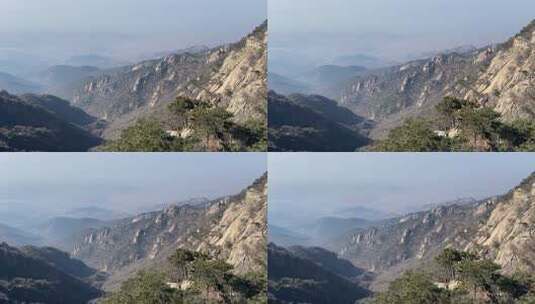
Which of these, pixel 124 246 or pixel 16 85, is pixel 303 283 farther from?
pixel 16 85

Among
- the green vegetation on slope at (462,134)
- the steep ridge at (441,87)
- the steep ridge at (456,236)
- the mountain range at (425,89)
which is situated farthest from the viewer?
the steep ridge at (456,236)

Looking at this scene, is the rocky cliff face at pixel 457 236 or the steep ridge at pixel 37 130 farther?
the rocky cliff face at pixel 457 236

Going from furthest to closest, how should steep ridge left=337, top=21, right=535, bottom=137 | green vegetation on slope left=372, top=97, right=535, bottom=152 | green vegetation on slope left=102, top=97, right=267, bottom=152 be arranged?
steep ridge left=337, top=21, right=535, bottom=137 < green vegetation on slope left=372, top=97, right=535, bottom=152 < green vegetation on slope left=102, top=97, right=267, bottom=152

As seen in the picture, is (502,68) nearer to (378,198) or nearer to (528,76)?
(528,76)

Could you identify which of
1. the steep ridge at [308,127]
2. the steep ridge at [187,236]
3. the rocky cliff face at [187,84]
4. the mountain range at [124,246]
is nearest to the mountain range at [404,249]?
the steep ridge at [187,236]

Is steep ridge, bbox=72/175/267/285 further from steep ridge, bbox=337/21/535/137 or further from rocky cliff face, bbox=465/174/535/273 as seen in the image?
rocky cliff face, bbox=465/174/535/273

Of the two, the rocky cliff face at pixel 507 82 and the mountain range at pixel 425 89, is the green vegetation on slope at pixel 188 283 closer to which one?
the mountain range at pixel 425 89

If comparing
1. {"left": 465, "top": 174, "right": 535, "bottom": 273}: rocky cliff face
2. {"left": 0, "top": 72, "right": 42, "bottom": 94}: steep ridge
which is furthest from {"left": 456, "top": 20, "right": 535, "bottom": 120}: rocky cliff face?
{"left": 0, "top": 72, "right": 42, "bottom": 94}: steep ridge
